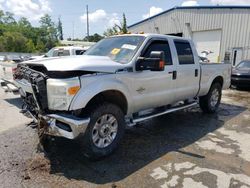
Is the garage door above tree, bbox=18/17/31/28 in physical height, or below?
below

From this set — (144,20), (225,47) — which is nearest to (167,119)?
(225,47)

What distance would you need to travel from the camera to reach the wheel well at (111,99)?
4.14 metres

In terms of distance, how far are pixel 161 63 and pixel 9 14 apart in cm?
10187

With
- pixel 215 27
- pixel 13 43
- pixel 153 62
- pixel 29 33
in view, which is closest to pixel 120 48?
pixel 153 62

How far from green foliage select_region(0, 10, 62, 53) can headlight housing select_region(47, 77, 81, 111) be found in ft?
210

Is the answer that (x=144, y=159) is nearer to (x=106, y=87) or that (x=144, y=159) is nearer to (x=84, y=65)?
(x=106, y=87)

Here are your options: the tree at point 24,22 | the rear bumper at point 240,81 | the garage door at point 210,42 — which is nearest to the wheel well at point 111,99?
the rear bumper at point 240,81

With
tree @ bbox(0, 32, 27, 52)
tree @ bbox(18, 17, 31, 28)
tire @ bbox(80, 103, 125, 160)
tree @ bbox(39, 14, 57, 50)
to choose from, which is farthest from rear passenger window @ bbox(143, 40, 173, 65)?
tree @ bbox(18, 17, 31, 28)

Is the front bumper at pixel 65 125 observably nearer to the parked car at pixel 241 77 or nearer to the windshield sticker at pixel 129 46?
the windshield sticker at pixel 129 46

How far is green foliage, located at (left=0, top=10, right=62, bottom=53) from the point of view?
2475 inches

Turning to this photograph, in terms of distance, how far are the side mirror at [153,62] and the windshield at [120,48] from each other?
0.21 meters

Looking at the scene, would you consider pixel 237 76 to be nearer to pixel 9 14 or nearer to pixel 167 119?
pixel 167 119

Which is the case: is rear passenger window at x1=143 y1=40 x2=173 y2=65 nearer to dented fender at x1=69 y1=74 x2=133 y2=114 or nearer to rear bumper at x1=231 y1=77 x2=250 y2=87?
dented fender at x1=69 y1=74 x2=133 y2=114

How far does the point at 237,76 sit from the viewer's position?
1259cm
